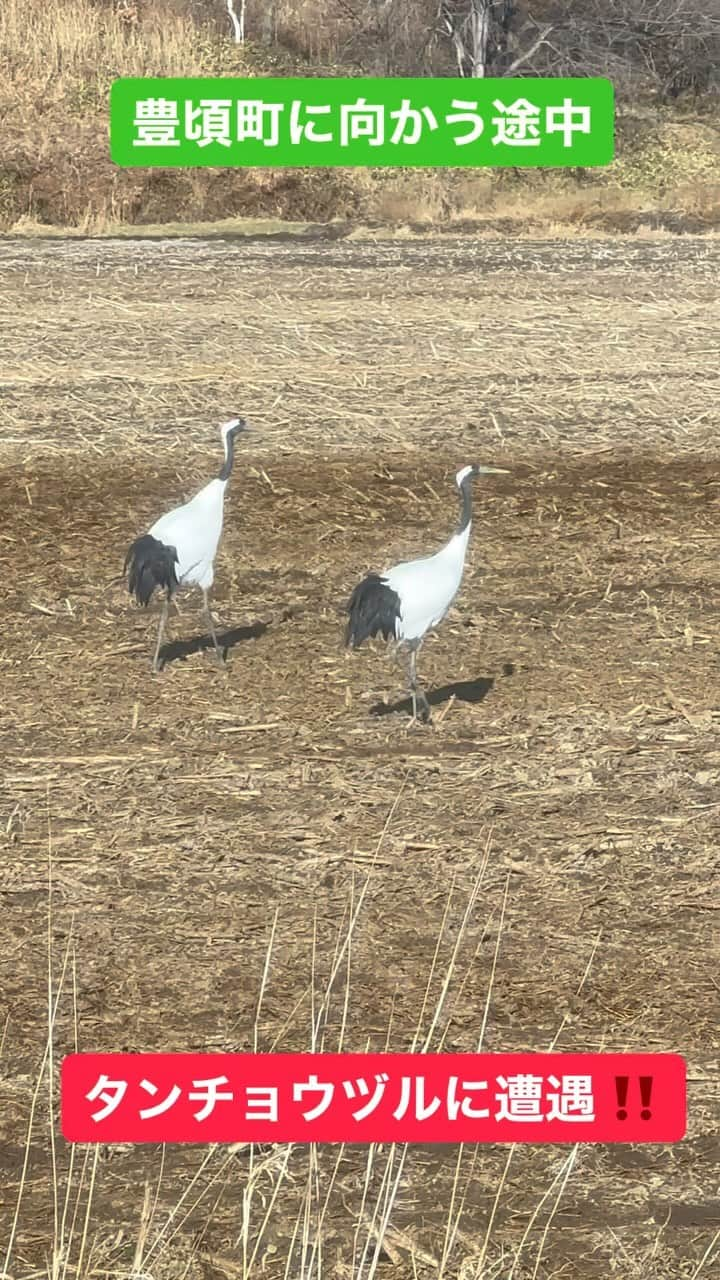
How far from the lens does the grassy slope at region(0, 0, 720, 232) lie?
2470 centimetres

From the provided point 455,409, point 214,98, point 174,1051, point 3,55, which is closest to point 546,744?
point 174,1051

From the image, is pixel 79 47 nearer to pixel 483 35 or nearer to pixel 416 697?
pixel 483 35

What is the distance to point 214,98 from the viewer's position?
26.9 meters

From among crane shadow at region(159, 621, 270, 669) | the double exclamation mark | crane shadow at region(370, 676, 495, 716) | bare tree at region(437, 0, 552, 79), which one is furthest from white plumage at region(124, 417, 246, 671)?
bare tree at region(437, 0, 552, 79)

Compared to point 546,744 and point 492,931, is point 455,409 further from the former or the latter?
point 492,931

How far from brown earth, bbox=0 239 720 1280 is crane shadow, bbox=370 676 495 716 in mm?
29

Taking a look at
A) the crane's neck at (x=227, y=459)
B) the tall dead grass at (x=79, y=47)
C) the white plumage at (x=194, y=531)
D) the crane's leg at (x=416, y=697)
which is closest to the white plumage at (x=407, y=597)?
the crane's leg at (x=416, y=697)

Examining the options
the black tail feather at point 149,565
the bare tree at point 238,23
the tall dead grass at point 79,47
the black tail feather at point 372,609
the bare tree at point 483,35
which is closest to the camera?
the black tail feather at point 372,609

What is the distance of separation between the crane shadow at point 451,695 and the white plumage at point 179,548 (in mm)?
1086

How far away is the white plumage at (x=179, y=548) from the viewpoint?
27.0 ft

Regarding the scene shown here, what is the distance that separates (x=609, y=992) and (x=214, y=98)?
22868mm

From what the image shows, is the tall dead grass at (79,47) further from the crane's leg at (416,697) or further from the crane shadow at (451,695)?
the crane's leg at (416,697)

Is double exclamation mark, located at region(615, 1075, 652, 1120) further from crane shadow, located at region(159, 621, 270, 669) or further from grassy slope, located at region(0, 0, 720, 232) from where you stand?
grassy slope, located at region(0, 0, 720, 232)

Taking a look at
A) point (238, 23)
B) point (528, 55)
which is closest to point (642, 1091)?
point (528, 55)
